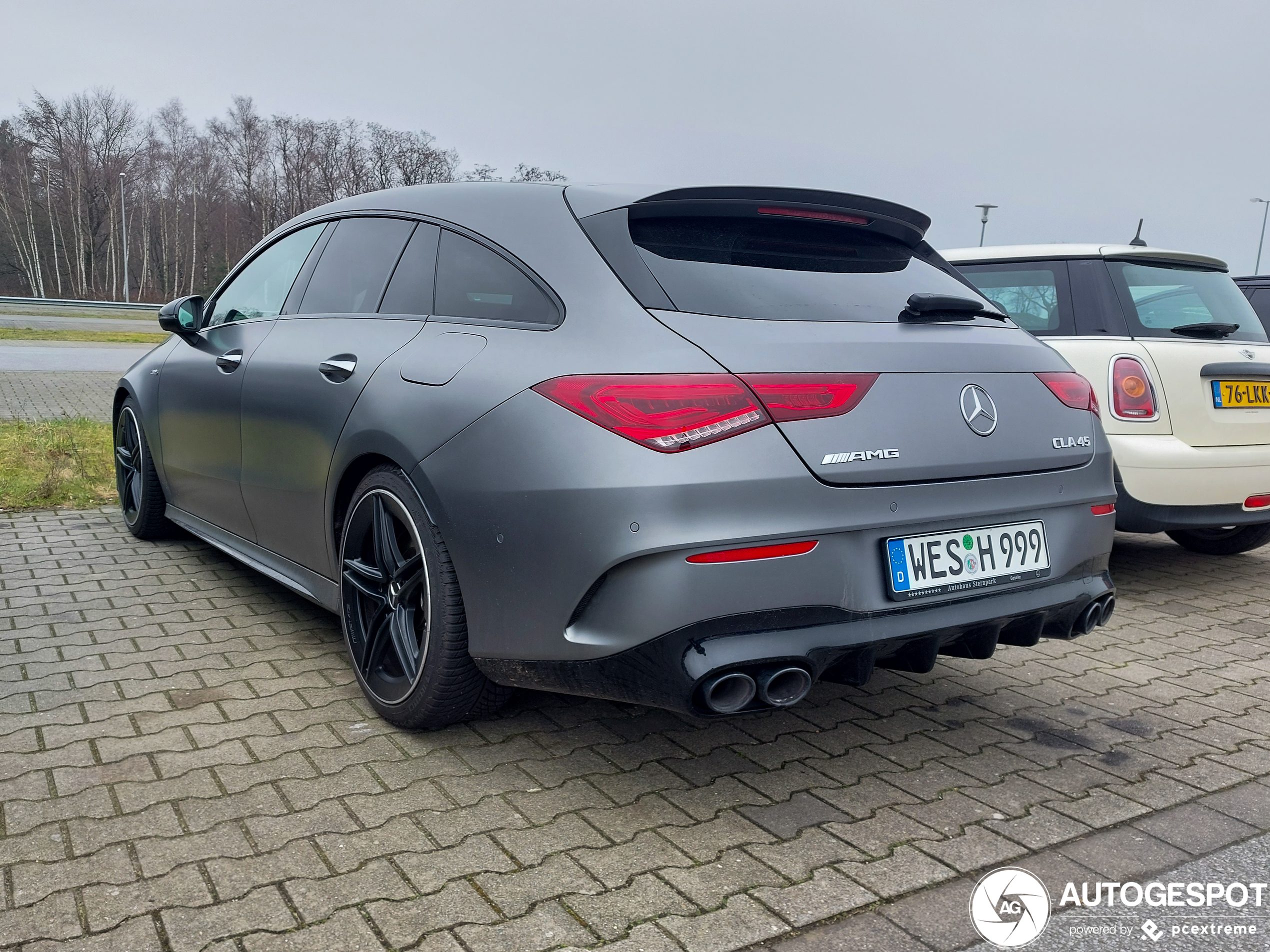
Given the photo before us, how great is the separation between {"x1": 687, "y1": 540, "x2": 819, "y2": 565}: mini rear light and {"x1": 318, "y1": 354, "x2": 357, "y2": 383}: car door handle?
1426mm

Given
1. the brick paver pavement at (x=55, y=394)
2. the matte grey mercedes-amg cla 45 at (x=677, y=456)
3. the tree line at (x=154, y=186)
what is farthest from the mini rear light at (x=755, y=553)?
the tree line at (x=154, y=186)

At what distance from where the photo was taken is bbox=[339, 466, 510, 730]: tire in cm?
283

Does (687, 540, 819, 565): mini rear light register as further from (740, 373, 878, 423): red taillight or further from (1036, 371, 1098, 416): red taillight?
(1036, 371, 1098, 416): red taillight

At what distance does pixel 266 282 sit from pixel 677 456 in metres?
2.62

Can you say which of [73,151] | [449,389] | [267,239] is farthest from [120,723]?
[73,151]

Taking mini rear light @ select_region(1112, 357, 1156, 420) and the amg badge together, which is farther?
mini rear light @ select_region(1112, 357, 1156, 420)

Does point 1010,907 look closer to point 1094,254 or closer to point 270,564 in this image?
point 270,564

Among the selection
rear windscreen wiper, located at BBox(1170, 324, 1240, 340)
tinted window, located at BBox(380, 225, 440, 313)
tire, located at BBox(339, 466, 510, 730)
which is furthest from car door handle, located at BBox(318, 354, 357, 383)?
rear windscreen wiper, located at BBox(1170, 324, 1240, 340)

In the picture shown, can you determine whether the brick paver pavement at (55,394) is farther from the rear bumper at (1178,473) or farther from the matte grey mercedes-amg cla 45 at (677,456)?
the rear bumper at (1178,473)

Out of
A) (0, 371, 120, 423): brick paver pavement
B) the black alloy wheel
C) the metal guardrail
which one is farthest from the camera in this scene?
the metal guardrail

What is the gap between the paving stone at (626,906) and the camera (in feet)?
7.04

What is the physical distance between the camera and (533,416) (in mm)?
2512

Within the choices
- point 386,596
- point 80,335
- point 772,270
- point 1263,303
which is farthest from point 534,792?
point 80,335

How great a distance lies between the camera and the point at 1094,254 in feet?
17.7
